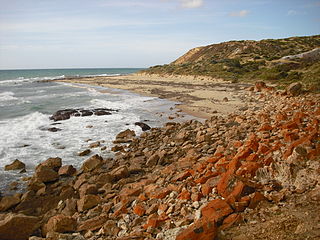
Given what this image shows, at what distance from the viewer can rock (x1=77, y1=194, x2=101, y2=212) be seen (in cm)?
645

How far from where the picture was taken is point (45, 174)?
8852 millimetres

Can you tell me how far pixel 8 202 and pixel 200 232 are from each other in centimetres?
620

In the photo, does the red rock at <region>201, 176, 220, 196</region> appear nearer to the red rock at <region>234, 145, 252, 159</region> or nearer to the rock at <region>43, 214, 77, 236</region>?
the red rock at <region>234, 145, 252, 159</region>

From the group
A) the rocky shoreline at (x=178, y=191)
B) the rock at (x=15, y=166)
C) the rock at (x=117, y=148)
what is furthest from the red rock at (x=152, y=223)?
the rock at (x=15, y=166)

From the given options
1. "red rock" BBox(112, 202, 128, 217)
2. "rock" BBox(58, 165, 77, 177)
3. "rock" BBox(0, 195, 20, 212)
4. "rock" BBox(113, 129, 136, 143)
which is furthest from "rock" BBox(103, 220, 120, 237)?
"rock" BBox(113, 129, 136, 143)

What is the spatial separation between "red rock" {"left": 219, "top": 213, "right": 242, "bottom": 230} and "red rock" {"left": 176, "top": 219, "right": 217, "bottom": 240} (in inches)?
9.2

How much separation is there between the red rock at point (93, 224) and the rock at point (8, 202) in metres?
3.16

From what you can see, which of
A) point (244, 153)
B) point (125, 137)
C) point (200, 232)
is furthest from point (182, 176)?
point (125, 137)

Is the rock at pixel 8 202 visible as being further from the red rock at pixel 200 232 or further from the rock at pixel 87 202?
the red rock at pixel 200 232

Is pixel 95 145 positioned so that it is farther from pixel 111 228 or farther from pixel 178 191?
pixel 111 228

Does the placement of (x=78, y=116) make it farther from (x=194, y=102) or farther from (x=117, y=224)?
(x=117, y=224)

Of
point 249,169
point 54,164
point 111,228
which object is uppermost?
point 249,169

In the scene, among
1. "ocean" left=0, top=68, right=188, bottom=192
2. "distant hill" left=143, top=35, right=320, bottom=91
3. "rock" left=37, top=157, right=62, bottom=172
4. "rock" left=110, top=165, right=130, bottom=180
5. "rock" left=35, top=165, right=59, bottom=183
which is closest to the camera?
"rock" left=110, top=165, right=130, bottom=180

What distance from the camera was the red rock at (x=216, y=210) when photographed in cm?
439
